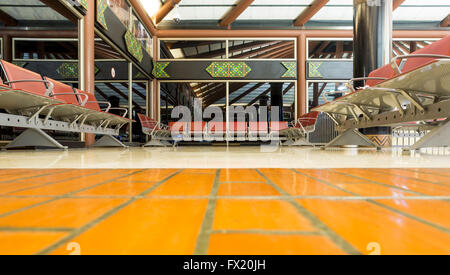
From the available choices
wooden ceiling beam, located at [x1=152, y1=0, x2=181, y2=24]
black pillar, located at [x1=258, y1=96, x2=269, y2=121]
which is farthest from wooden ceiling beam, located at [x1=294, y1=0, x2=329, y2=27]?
wooden ceiling beam, located at [x1=152, y1=0, x2=181, y2=24]

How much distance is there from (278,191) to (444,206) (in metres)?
0.32

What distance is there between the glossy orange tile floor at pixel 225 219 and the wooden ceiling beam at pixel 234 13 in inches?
271

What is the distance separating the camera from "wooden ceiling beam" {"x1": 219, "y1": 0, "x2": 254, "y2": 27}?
6562 mm

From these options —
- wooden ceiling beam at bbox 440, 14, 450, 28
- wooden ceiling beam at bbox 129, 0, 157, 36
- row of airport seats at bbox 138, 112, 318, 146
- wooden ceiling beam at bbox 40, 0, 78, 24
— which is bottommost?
row of airport seats at bbox 138, 112, 318, 146

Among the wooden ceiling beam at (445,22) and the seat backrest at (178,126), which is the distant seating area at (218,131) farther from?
the wooden ceiling beam at (445,22)

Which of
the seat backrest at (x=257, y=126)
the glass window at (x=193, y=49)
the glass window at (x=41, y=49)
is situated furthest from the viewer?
the glass window at (x=193, y=49)

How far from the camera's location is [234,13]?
6.88 meters

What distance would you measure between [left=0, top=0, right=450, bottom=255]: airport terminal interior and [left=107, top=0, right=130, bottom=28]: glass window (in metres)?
0.05

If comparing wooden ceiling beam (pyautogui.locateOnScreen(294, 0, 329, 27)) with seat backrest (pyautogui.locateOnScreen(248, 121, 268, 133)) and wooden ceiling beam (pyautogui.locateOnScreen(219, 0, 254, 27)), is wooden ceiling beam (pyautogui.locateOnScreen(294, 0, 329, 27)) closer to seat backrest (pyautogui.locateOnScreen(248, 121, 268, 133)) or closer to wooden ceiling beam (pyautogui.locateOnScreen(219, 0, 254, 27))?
wooden ceiling beam (pyautogui.locateOnScreen(219, 0, 254, 27))

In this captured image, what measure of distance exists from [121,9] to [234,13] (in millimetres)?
2996

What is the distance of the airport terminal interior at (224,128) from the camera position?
35 cm

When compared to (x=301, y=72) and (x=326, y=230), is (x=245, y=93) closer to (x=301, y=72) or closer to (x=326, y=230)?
(x=301, y=72)

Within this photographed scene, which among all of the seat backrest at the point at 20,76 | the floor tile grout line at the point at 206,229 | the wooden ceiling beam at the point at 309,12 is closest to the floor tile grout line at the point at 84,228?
the floor tile grout line at the point at 206,229

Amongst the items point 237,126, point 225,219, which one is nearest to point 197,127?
point 237,126
